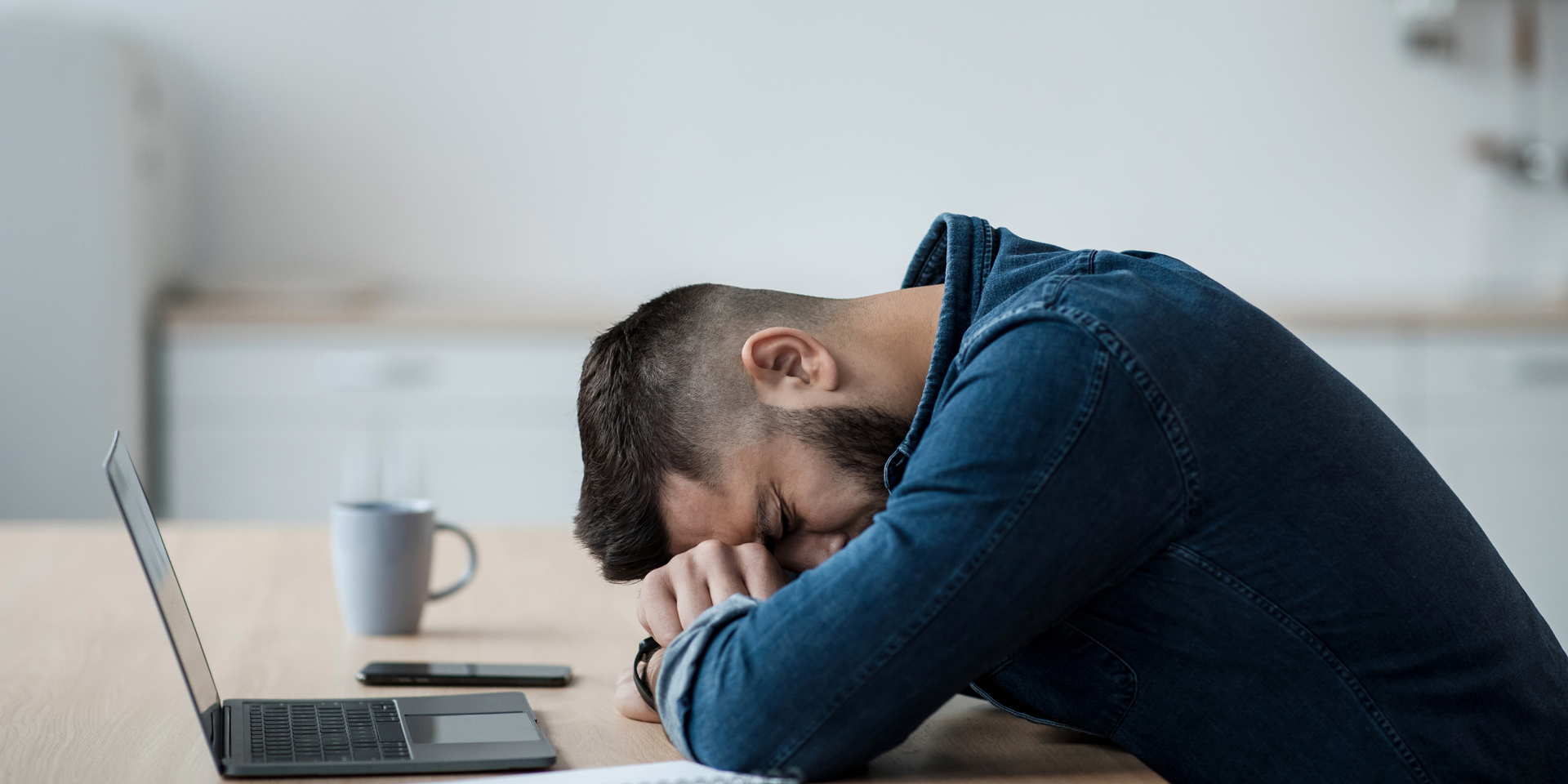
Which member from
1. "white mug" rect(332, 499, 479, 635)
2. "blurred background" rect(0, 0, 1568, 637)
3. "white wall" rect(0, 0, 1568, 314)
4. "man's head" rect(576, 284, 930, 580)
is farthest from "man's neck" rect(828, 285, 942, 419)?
"white wall" rect(0, 0, 1568, 314)

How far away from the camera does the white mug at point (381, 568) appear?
1.14 meters

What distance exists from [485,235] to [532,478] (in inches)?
31.8

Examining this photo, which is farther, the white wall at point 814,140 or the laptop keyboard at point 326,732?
the white wall at point 814,140

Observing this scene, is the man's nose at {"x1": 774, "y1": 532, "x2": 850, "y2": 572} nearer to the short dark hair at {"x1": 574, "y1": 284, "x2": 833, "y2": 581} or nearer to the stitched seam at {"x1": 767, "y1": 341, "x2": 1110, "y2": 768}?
the short dark hair at {"x1": 574, "y1": 284, "x2": 833, "y2": 581}

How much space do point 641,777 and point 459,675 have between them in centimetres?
30

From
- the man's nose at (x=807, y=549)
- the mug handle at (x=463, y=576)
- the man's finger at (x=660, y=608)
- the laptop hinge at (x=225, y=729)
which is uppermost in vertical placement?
the man's nose at (x=807, y=549)

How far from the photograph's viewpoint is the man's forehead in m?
0.98

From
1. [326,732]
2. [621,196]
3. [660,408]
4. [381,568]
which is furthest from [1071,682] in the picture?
[621,196]

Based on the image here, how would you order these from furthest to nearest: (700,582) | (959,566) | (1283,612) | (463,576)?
1. (463,576)
2. (700,582)
3. (1283,612)
4. (959,566)

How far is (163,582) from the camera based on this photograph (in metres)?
0.78

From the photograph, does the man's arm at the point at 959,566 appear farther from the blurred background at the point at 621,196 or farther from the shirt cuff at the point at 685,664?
the blurred background at the point at 621,196

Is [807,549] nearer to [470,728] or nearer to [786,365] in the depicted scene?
[786,365]

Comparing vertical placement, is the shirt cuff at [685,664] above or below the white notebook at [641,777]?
above

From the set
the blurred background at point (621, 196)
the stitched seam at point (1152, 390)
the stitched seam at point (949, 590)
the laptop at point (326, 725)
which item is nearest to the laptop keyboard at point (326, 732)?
the laptop at point (326, 725)
